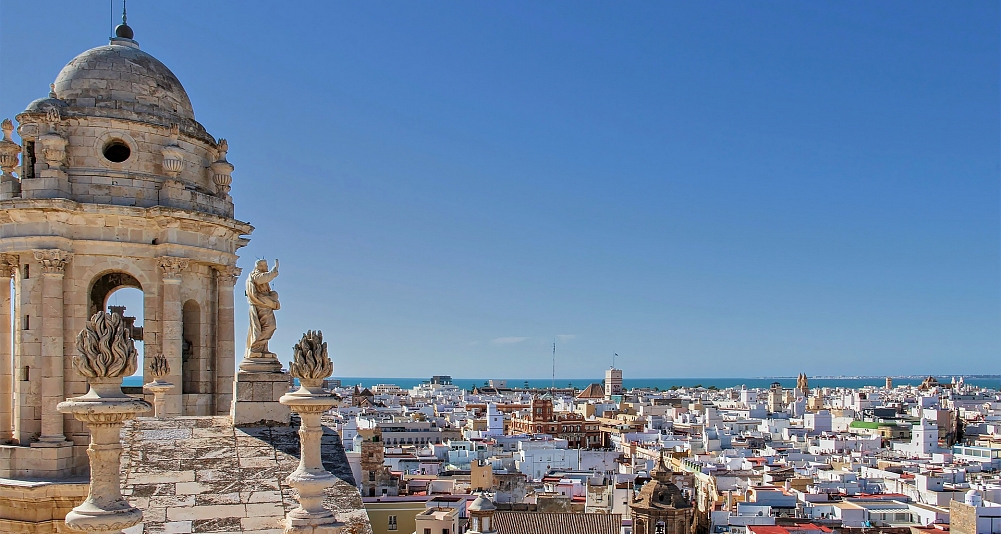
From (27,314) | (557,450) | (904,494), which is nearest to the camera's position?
(27,314)

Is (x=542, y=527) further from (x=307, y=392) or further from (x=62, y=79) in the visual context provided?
(x=307, y=392)

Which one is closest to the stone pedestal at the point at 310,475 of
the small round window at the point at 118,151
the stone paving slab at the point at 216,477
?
the stone paving slab at the point at 216,477

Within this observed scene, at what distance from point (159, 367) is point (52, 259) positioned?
79.5 inches

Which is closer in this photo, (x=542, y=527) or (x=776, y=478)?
(x=542, y=527)

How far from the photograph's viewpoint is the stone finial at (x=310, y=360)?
23.9 feet

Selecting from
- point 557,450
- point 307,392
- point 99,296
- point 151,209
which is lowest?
point 557,450

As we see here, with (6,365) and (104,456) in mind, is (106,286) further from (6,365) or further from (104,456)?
(104,456)

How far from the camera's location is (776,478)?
46406mm

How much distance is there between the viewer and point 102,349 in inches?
243

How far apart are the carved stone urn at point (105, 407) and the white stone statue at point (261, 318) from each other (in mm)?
2623

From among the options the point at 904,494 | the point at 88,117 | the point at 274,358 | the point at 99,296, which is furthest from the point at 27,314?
the point at 904,494

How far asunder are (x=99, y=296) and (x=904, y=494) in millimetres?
39595

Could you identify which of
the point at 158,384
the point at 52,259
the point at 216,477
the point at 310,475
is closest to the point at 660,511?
the point at 158,384

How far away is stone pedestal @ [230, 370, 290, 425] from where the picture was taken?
29.8ft
